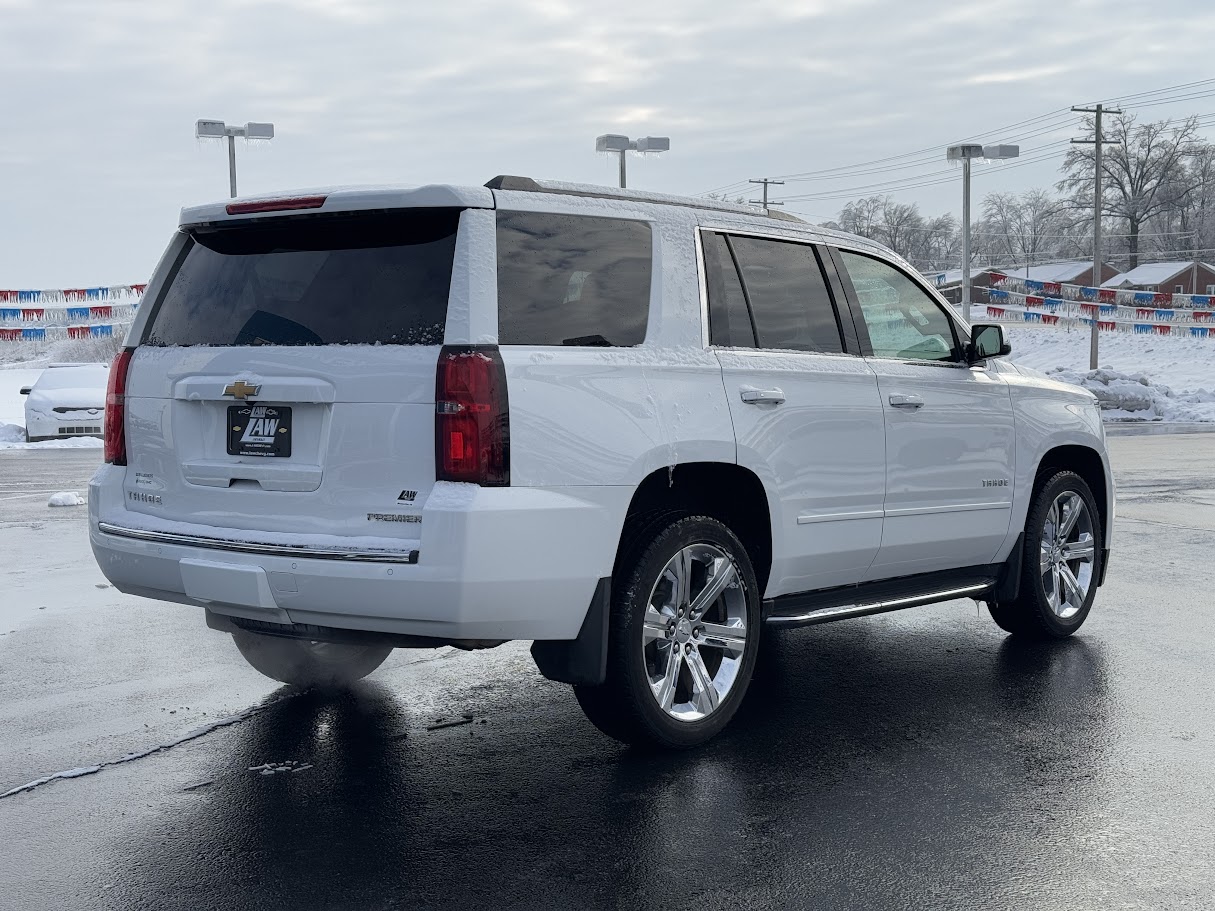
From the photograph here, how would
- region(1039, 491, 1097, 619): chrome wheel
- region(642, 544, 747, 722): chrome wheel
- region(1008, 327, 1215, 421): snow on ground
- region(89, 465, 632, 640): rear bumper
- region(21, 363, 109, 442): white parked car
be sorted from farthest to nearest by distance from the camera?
region(1008, 327, 1215, 421): snow on ground < region(21, 363, 109, 442): white parked car < region(1039, 491, 1097, 619): chrome wheel < region(642, 544, 747, 722): chrome wheel < region(89, 465, 632, 640): rear bumper

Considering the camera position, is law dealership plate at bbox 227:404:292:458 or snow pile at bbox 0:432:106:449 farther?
snow pile at bbox 0:432:106:449

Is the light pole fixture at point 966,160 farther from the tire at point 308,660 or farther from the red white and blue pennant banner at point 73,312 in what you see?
the tire at point 308,660

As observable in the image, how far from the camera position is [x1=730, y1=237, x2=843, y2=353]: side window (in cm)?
549

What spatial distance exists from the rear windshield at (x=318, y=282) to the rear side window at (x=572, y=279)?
0.22 meters

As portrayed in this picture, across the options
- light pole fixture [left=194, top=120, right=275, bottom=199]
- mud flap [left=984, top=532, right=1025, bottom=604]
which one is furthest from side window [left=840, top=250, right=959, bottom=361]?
light pole fixture [left=194, top=120, right=275, bottom=199]

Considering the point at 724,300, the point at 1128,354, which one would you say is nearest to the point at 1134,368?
the point at 1128,354

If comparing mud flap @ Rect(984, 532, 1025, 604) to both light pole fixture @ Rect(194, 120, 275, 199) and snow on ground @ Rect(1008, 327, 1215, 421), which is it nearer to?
snow on ground @ Rect(1008, 327, 1215, 421)

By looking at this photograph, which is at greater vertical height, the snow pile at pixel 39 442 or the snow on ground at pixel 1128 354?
the snow on ground at pixel 1128 354

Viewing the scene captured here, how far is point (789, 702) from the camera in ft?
19.0

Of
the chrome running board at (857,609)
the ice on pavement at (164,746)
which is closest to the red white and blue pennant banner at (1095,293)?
the chrome running board at (857,609)

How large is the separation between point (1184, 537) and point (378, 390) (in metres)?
8.07

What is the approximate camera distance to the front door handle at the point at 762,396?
5.18m

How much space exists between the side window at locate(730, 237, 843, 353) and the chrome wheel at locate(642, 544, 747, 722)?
929mm

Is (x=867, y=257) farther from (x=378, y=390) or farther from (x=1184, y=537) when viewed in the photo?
(x=1184, y=537)
